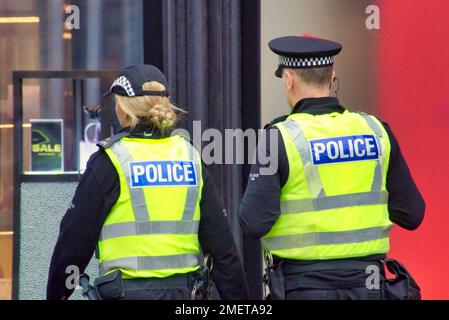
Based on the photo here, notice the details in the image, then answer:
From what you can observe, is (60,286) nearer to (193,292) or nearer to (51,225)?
(193,292)

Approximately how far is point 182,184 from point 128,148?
273 millimetres

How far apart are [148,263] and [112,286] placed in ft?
0.57

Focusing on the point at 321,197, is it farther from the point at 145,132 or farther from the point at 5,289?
the point at 5,289

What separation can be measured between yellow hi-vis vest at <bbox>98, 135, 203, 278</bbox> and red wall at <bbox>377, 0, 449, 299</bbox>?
2.21 metres

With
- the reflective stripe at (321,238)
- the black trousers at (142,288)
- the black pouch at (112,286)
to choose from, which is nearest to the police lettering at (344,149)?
the reflective stripe at (321,238)

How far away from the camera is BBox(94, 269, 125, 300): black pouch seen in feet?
12.4

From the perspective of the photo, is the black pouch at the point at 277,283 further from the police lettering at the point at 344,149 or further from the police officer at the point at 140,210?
the police lettering at the point at 344,149

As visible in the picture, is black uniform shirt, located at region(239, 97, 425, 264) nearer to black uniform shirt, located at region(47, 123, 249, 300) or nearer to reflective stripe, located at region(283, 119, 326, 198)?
reflective stripe, located at region(283, 119, 326, 198)

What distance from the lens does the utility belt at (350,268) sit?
384 cm

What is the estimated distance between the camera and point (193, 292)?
154 inches

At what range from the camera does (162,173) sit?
12.8 ft

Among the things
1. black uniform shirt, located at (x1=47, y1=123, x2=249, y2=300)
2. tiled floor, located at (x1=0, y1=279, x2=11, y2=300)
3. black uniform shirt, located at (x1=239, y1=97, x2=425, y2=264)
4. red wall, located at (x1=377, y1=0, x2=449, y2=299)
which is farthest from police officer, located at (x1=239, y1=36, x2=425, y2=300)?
tiled floor, located at (x1=0, y1=279, x2=11, y2=300)

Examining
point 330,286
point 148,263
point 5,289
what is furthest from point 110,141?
point 5,289

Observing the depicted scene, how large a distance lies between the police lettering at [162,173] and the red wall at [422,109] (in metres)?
2.15
